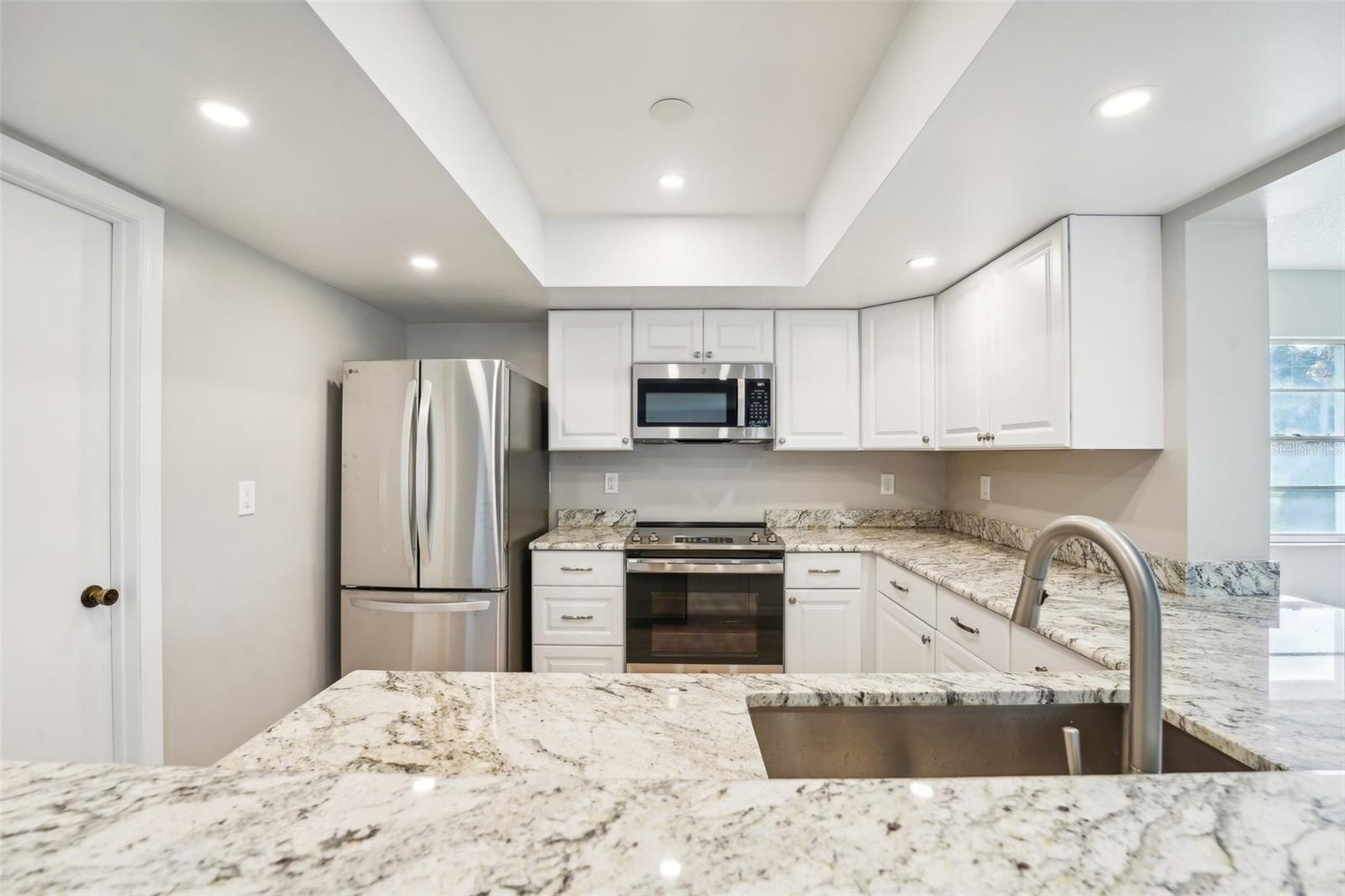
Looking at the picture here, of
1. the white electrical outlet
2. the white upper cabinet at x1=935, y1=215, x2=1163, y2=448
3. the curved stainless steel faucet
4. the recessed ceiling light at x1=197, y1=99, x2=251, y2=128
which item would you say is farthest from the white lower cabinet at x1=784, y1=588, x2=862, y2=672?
the recessed ceiling light at x1=197, y1=99, x2=251, y2=128

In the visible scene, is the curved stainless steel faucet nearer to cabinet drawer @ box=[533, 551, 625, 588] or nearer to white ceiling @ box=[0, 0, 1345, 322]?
white ceiling @ box=[0, 0, 1345, 322]

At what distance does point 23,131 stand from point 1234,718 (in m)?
2.69

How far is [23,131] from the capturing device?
125 centimetres

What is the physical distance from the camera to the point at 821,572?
8.46 feet

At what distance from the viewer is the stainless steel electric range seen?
254 cm

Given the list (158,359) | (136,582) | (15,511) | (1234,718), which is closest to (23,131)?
(158,359)

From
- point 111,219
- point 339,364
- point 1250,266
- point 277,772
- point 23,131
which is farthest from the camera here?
point 339,364

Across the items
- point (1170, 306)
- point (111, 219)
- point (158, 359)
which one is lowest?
point (158, 359)

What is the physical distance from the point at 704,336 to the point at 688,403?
37 centimetres

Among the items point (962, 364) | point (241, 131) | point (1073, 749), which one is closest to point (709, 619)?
point (962, 364)

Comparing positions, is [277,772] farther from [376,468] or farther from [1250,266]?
[1250,266]

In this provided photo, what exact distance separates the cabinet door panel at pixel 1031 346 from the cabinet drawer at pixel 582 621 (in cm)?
178

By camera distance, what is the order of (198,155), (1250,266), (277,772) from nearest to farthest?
1. (277,772)
2. (198,155)
3. (1250,266)

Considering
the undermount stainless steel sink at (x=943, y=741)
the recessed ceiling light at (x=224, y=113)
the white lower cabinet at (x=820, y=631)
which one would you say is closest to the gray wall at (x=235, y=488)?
the recessed ceiling light at (x=224, y=113)
